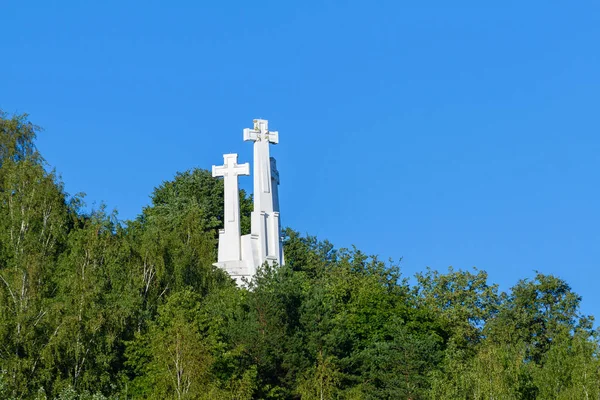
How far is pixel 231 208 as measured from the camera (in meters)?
71.3

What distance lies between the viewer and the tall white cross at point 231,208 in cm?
6994

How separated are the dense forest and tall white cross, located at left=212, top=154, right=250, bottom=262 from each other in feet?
20.2

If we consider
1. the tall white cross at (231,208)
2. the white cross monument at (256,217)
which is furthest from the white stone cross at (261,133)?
the tall white cross at (231,208)

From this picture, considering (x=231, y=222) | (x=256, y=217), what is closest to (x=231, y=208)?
(x=231, y=222)

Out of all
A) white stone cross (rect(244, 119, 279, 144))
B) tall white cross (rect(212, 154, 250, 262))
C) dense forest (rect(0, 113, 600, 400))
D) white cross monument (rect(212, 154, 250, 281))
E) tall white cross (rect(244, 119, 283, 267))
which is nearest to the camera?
dense forest (rect(0, 113, 600, 400))

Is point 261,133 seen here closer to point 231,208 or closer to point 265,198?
point 265,198

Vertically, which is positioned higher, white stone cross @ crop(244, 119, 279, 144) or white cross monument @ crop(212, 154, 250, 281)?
white stone cross @ crop(244, 119, 279, 144)

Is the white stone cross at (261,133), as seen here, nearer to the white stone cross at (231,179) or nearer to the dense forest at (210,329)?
the white stone cross at (231,179)

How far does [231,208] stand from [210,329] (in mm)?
22536

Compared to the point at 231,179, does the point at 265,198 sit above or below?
below

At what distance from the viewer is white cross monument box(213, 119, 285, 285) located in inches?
2714

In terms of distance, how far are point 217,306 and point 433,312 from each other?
1593 centimetres

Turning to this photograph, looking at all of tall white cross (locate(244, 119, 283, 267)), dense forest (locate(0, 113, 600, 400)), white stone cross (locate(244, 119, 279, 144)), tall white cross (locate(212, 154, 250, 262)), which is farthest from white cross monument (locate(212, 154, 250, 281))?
dense forest (locate(0, 113, 600, 400))

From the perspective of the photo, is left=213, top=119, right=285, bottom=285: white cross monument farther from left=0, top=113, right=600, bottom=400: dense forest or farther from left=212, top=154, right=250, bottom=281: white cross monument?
left=0, top=113, right=600, bottom=400: dense forest
